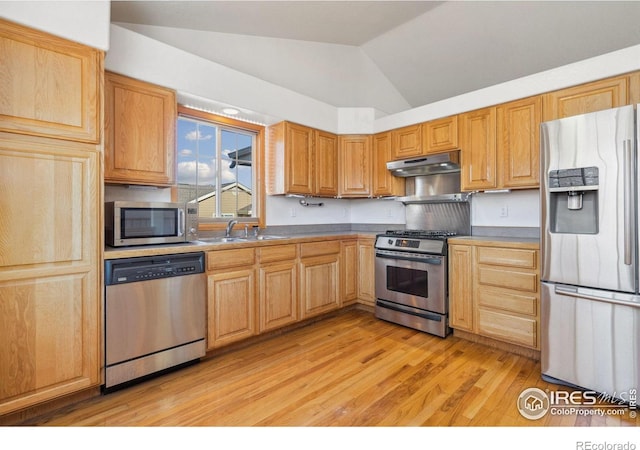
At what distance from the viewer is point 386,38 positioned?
371 centimetres

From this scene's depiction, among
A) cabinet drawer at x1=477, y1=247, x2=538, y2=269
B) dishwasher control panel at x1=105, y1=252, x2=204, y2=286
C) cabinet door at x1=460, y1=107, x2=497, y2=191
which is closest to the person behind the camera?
dishwasher control panel at x1=105, y1=252, x2=204, y2=286

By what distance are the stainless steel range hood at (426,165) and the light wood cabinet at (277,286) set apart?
1564 mm

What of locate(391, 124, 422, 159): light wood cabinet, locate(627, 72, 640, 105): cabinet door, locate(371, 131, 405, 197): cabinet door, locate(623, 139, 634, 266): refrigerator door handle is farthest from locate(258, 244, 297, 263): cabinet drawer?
locate(627, 72, 640, 105): cabinet door

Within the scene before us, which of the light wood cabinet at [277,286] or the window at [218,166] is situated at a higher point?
the window at [218,166]

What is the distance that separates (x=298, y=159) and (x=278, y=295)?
1537 millimetres

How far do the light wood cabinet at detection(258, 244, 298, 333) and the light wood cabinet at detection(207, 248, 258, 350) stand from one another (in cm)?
9

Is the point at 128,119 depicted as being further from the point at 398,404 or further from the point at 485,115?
the point at 485,115

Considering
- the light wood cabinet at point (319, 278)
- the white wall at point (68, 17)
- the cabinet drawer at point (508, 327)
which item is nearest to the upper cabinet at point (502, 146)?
the cabinet drawer at point (508, 327)

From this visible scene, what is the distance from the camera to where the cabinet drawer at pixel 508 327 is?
98.0 inches

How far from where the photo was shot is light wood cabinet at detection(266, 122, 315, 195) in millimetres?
3428

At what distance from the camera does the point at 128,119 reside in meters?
2.33

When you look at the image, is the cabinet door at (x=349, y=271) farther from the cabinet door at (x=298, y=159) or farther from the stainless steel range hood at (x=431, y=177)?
the stainless steel range hood at (x=431, y=177)

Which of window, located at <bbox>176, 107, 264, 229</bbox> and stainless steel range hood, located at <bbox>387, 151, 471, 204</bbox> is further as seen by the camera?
stainless steel range hood, located at <bbox>387, 151, 471, 204</bbox>

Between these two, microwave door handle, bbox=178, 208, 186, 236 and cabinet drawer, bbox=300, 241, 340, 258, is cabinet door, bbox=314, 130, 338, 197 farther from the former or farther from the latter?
microwave door handle, bbox=178, 208, 186, 236
